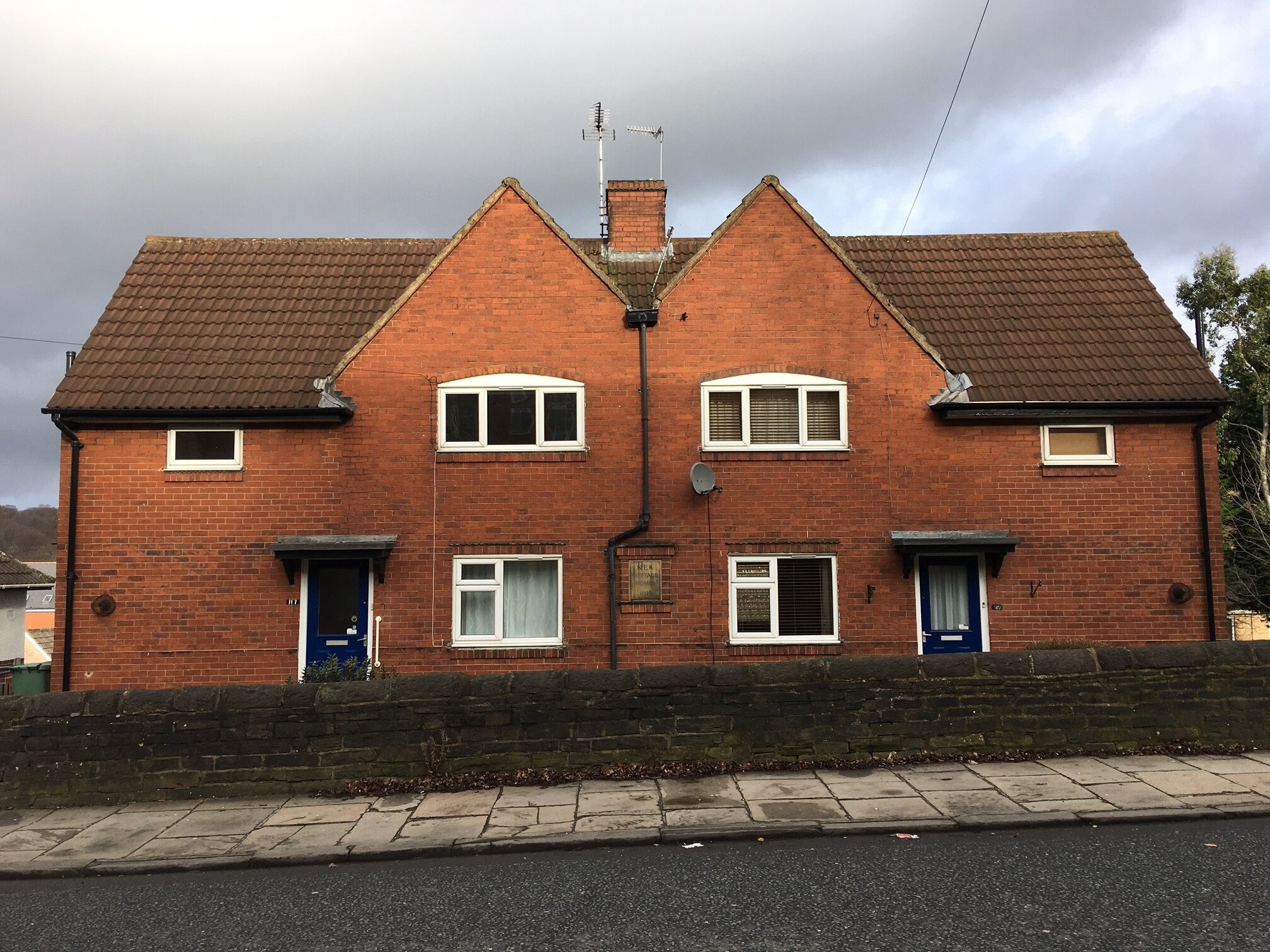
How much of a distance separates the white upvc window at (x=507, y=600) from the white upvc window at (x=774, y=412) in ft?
9.98

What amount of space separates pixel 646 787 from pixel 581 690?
1.07 metres

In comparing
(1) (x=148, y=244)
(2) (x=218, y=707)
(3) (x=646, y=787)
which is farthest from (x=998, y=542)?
(1) (x=148, y=244)

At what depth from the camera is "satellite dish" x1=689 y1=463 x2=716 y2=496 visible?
12281 mm

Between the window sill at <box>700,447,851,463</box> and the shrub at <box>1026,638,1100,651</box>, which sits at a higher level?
the window sill at <box>700,447,851,463</box>

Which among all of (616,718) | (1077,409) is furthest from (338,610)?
(1077,409)

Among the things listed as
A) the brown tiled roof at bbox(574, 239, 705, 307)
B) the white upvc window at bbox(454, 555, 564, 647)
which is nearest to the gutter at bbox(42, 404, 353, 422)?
the white upvc window at bbox(454, 555, 564, 647)

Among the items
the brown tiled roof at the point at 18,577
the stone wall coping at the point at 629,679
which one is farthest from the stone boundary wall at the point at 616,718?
the brown tiled roof at the point at 18,577

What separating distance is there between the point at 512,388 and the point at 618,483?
6.83 feet

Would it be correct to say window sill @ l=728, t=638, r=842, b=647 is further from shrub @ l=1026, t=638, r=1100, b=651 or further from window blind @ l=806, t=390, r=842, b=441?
window blind @ l=806, t=390, r=842, b=441

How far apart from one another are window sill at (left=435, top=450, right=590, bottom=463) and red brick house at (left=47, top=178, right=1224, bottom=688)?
31 mm

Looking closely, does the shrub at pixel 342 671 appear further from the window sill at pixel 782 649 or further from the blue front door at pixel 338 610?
the window sill at pixel 782 649

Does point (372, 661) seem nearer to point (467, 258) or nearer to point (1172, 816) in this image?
point (467, 258)

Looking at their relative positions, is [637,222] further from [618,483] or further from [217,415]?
[217,415]

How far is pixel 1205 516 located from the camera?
42.1 feet
